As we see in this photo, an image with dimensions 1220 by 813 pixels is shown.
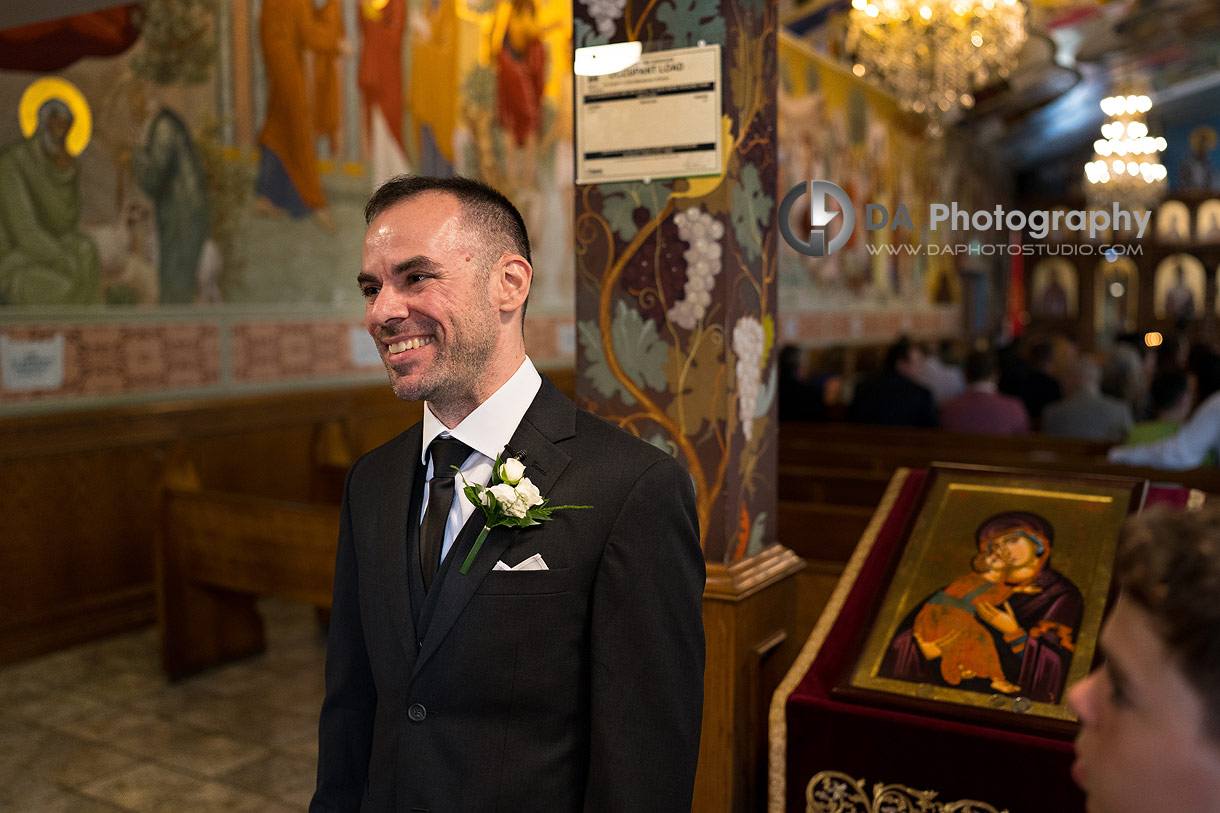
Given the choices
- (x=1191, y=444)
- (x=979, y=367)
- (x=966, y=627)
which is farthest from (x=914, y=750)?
(x=979, y=367)

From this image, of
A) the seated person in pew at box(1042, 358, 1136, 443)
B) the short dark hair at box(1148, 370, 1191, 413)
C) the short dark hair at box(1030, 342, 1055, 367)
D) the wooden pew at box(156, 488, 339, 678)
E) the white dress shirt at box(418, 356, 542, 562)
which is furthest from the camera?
the short dark hair at box(1030, 342, 1055, 367)

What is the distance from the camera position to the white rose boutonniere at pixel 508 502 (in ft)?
4.24

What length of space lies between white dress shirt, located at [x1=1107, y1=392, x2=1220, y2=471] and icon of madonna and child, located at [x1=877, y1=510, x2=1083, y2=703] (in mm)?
1971

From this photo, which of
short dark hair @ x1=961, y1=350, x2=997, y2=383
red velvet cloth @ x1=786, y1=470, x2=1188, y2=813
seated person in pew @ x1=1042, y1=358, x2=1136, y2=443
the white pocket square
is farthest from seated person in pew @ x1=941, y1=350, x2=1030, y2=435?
the white pocket square

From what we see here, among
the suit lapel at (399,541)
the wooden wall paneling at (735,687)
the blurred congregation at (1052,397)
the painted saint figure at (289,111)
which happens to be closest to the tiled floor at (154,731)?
the wooden wall paneling at (735,687)

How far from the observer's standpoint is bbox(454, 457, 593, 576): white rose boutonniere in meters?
1.29

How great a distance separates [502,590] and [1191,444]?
3.58 metres

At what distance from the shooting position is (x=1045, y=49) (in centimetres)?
1221

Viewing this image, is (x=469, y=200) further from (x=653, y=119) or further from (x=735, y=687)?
(x=735, y=687)

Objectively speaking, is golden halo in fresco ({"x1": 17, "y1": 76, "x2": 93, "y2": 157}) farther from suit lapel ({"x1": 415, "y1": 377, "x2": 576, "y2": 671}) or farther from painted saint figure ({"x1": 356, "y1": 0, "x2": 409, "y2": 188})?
suit lapel ({"x1": 415, "y1": 377, "x2": 576, "y2": 671})

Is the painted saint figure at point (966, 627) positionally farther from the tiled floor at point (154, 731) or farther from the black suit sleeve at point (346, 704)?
the tiled floor at point (154, 731)

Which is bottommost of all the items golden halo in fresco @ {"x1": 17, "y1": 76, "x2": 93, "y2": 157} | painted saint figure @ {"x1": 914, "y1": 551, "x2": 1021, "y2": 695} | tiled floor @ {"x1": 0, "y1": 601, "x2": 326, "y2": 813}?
tiled floor @ {"x1": 0, "y1": 601, "x2": 326, "y2": 813}

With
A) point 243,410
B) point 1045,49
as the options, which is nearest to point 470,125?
point 243,410

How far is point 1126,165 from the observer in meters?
3.77
